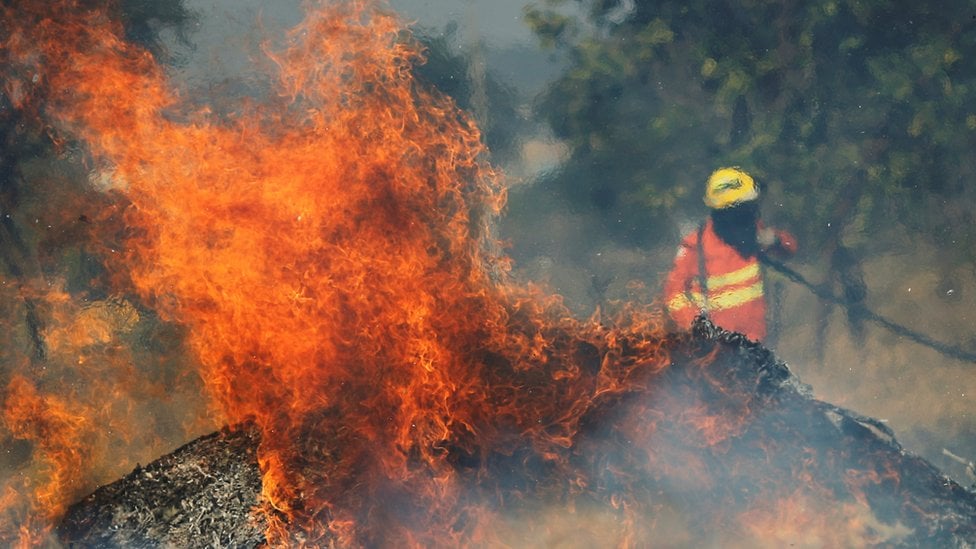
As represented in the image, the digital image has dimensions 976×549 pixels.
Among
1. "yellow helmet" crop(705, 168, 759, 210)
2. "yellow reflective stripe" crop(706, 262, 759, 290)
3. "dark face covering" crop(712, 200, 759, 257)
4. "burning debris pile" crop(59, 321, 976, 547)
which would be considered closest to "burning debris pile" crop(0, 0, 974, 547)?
"burning debris pile" crop(59, 321, 976, 547)

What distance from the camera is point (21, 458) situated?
18.7ft

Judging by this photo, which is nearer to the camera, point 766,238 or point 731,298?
point 731,298

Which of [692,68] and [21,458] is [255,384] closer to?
[21,458]

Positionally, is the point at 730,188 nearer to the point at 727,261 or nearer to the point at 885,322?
the point at 727,261

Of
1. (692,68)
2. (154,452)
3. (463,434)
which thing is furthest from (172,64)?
(692,68)

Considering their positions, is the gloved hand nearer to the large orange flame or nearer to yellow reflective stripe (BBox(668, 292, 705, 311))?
yellow reflective stripe (BBox(668, 292, 705, 311))

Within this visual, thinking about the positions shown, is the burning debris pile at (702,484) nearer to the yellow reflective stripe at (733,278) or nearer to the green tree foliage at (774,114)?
the yellow reflective stripe at (733,278)

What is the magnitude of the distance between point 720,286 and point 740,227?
0.68 metres

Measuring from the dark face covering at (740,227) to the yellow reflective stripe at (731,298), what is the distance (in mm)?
402

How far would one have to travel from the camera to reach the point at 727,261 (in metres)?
6.22

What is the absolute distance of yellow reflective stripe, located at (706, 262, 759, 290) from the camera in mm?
6125

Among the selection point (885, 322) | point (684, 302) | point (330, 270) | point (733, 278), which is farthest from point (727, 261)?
point (330, 270)

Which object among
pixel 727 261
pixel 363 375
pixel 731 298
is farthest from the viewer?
pixel 727 261

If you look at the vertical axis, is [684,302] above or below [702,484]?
above
